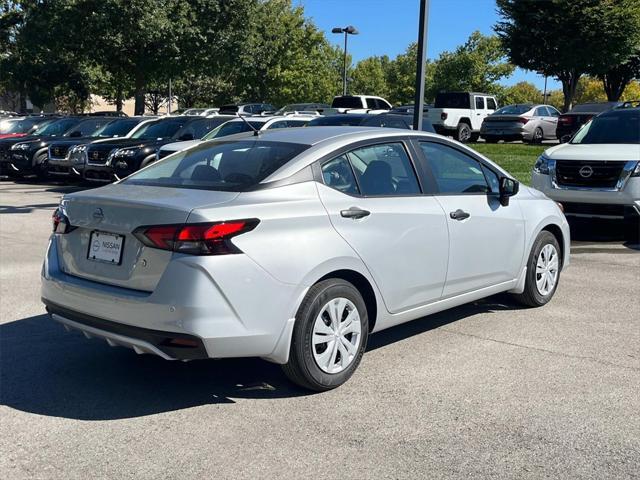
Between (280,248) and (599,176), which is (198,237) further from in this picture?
(599,176)

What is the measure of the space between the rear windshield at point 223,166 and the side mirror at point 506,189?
6.30 feet

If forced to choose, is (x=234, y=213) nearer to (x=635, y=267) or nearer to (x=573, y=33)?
(x=635, y=267)

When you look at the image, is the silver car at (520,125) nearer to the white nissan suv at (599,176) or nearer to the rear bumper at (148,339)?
the white nissan suv at (599,176)

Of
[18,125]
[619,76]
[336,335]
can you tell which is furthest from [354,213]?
[619,76]

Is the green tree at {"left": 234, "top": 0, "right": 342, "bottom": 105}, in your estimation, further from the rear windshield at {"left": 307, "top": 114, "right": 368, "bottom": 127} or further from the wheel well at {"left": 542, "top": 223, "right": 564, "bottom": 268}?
the wheel well at {"left": 542, "top": 223, "right": 564, "bottom": 268}

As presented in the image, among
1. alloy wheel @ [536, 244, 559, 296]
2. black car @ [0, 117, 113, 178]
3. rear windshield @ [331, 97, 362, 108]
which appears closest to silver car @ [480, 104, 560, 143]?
rear windshield @ [331, 97, 362, 108]

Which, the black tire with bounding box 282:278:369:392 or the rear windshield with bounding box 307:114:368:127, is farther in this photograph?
the rear windshield with bounding box 307:114:368:127

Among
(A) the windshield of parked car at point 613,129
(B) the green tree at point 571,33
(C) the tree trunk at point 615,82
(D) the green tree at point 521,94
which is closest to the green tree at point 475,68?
(D) the green tree at point 521,94

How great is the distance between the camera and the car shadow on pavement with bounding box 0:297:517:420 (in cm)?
430

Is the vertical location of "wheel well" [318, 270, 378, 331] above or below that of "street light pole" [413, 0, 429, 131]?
below

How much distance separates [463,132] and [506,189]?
77.7 feet

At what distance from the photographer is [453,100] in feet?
96.6

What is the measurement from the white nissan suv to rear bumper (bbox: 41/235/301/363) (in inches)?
275

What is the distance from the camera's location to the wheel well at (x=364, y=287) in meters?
4.52
